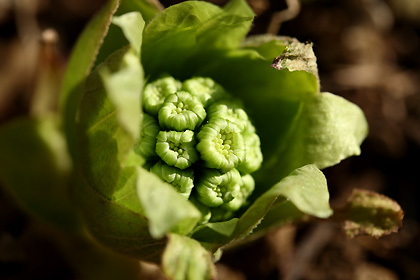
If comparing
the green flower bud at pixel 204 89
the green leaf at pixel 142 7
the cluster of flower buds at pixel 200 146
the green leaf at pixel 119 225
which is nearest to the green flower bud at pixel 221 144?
the cluster of flower buds at pixel 200 146

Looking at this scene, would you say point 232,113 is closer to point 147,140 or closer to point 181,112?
point 181,112

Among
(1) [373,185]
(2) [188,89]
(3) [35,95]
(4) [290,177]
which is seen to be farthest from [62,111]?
(1) [373,185]

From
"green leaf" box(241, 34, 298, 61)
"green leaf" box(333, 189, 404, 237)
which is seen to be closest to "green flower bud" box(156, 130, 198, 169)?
"green leaf" box(241, 34, 298, 61)

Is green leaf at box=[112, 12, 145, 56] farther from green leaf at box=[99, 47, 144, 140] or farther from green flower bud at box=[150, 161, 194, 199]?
green flower bud at box=[150, 161, 194, 199]

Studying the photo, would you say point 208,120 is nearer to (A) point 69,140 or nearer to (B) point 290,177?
(B) point 290,177

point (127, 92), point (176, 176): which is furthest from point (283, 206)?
point (127, 92)

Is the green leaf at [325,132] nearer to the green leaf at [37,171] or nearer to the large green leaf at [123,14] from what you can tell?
the large green leaf at [123,14]
